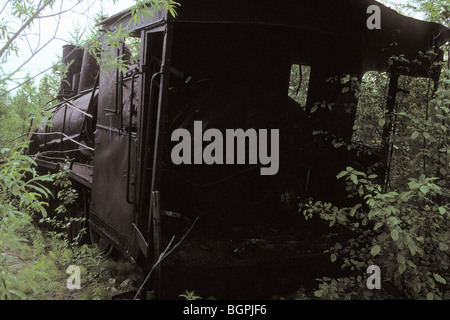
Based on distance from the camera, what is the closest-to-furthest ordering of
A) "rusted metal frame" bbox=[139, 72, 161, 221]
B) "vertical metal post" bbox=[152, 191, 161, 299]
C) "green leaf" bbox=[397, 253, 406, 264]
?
"green leaf" bbox=[397, 253, 406, 264]
"vertical metal post" bbox=[152, 191, 161, 299]
"rusted metal frame" bbox=[139, 72, 161, 221]

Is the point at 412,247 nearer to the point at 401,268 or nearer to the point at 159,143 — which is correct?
the point at 401,268

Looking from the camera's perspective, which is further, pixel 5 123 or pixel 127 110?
pixel 127 110

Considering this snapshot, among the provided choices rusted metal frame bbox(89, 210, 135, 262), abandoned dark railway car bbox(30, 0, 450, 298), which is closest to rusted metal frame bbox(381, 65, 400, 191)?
abandoned dark railway car bbox(30, 0, 450, 298)

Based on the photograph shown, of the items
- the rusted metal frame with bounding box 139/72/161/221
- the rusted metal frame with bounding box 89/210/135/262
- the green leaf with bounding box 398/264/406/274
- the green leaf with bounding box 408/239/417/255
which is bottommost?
the rusted metal frame with bounding box 89/210/135/262

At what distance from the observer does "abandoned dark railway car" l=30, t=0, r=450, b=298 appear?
3.83m

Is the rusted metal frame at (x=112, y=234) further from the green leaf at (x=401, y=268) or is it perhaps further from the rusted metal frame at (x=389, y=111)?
the rusted metal frame at (x=389, y=111)

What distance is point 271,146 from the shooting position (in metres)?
4.62

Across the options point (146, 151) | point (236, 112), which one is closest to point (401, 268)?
point (236, 112)

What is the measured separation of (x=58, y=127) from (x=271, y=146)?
5485mm

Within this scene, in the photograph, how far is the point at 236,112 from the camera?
454cm

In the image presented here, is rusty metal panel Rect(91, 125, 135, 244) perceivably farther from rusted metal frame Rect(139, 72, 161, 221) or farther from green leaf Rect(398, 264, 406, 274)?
green leaf Rect(398, 264, 406, 274)
